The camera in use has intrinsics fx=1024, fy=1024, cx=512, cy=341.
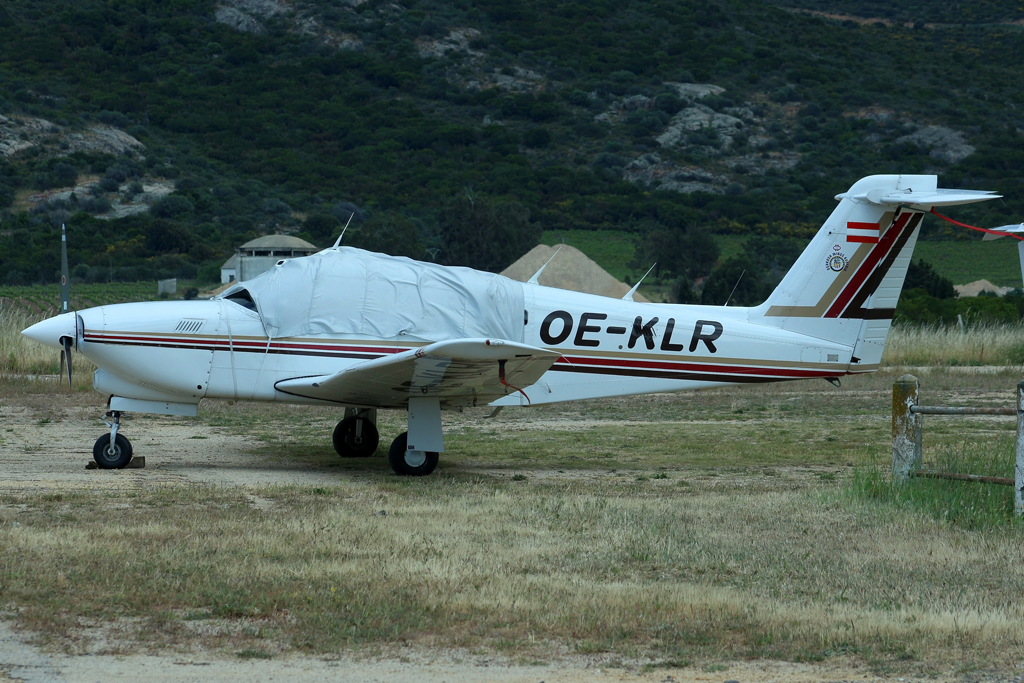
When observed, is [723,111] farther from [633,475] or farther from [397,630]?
[397,630]

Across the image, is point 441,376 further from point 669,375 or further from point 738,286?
point 738,286

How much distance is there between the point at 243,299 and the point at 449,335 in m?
2.27

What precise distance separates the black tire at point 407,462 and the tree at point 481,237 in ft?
143

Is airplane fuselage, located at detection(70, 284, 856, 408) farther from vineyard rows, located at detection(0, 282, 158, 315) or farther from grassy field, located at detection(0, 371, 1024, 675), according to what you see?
vineyard rows, located at detection(0, 282, 158, 315)

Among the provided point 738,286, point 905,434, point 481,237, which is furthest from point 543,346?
point 481,237

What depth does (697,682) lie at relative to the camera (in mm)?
4594

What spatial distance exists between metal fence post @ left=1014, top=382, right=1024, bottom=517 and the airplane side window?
739 centimetres

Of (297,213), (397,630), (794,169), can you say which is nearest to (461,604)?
(397,630)

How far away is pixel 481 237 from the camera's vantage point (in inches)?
2175

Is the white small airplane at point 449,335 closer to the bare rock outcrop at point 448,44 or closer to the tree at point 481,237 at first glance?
the tree at point 481,237

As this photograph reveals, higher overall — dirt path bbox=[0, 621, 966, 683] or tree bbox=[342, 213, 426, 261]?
tree bbox=[342, 213, 426, 261]

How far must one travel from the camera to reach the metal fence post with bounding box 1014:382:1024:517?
24.7ft

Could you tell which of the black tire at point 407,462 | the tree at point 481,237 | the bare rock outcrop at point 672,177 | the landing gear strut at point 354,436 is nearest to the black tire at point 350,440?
the landing gear strut at point 354,436

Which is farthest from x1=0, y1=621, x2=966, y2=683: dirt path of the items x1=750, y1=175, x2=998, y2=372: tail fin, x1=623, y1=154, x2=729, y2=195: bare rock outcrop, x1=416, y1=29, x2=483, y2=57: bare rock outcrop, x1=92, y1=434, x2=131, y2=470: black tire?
x1=416, y1=29, x2=483, y2=57: bare rock outcrop
